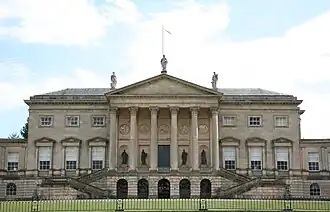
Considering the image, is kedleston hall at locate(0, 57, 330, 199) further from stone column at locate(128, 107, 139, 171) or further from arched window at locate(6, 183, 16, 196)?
stone column at locate(128, 107, 139, 171)

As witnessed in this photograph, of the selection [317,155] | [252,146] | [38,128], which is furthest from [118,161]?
[317,155]

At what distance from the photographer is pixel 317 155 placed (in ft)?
209

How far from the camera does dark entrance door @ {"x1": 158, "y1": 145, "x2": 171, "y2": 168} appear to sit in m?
62.1

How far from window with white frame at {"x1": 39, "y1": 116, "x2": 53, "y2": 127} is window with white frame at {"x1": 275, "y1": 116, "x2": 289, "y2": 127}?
24.5 m

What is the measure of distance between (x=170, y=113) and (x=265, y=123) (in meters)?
10.5

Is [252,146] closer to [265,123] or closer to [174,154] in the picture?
[265,123]

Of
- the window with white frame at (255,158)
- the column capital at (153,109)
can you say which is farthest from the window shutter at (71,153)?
the window with white frame at (255,158)

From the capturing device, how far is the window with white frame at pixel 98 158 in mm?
63219

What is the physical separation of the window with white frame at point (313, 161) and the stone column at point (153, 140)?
16863 millimetres

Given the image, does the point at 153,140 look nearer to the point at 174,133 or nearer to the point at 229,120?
the point at 174,133

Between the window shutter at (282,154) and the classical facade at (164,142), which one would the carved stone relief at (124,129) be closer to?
the classical facade at (164,142)

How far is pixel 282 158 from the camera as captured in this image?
206ft

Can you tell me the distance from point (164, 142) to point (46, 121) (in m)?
13.1

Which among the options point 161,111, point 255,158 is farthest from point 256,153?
point 161,111
